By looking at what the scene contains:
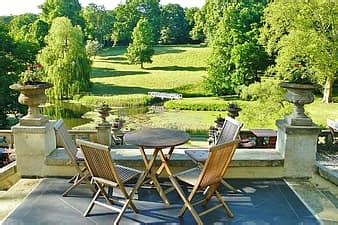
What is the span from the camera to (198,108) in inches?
971

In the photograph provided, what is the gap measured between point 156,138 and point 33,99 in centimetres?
149

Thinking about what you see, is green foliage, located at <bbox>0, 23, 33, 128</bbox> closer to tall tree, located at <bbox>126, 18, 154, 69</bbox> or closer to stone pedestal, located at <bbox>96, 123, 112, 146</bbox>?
stone pedestal, located at <bbox>96, 123, 112, 146</bbox>

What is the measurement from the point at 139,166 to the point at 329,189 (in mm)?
2118

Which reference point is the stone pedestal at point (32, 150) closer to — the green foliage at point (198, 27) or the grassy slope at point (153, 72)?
the grassy slope at point (153, 72)

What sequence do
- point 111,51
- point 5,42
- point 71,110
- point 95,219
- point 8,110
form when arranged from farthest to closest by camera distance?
point 111,51 < point 71,110 < point 5,42 < point 8,110 < point 95,219

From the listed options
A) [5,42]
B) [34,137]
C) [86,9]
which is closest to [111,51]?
[86,9]

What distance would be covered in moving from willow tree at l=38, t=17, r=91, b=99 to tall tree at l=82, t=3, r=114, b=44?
25.0 metres

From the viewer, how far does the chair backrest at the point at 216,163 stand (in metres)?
3.15

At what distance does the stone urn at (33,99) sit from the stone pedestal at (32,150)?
7 centimetres

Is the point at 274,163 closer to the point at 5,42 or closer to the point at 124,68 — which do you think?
the point at 5,42

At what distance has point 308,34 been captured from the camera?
17828 millimetres

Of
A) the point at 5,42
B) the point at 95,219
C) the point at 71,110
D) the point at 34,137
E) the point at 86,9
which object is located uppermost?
the point at 86,9

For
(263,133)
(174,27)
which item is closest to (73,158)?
(263,133)

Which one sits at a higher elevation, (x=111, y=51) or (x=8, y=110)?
(x=111, y=51)
